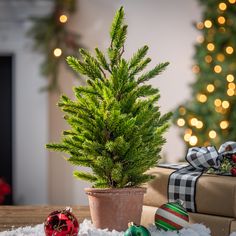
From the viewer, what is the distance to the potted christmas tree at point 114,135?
4.72ft

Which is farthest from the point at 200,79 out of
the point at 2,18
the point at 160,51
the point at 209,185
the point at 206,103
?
the point at 209,185

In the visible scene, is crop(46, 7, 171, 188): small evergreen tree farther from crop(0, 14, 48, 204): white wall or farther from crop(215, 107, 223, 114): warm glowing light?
crop(0, 14, 48, 204): white wall

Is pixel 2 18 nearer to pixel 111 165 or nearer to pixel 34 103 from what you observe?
pixel 34 103

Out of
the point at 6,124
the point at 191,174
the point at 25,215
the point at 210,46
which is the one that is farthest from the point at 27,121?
the point at 191,174

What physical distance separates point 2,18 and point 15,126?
33.1 inches

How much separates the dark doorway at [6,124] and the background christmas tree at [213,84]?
1.56m

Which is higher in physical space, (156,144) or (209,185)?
(156,144)

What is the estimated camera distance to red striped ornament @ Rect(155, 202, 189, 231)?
1.45m

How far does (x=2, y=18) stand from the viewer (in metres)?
4.47

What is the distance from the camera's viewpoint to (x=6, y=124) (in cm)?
456

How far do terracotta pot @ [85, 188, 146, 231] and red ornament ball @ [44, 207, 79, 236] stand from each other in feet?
0.30

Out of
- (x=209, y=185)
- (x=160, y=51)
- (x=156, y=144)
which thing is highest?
(x=160, y=51)

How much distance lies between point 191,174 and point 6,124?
123 inches

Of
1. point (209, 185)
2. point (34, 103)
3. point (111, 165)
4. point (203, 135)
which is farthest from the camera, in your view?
point (34, 103)
